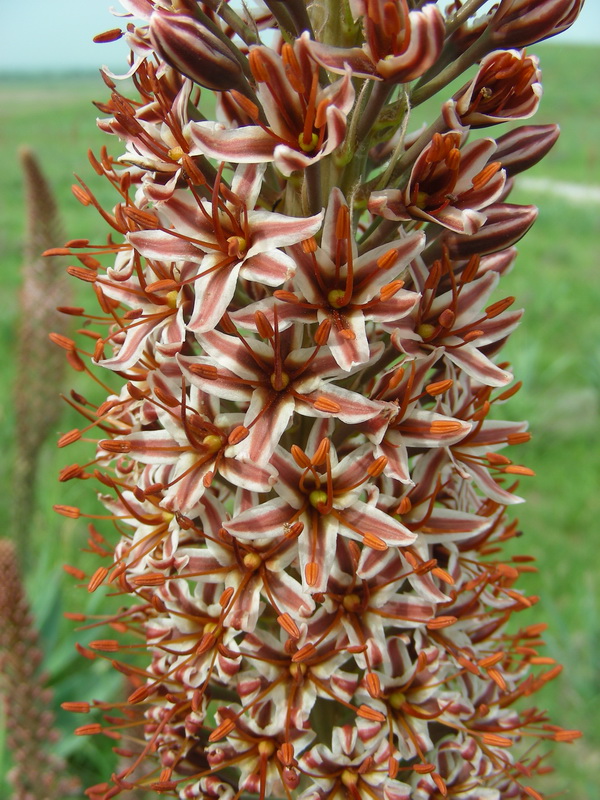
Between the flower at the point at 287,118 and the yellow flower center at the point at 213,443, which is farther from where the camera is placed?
the yellow flower center at the point at 213,443

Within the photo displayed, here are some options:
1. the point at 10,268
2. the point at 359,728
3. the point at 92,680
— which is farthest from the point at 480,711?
the point at 10,268

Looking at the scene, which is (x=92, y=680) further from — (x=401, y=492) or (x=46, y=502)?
(x=401, y=492)

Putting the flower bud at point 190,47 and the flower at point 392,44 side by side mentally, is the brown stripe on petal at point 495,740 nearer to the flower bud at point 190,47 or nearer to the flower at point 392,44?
the flower at point 392,44

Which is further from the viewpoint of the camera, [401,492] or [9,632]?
[9,632]

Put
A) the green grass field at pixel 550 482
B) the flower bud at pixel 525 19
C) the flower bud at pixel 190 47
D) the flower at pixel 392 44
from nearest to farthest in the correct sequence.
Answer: the flower at pixel 392 44 < the flower bud at pixel 190 47 < the flower bud at pixel 525 19 < the green grass field at pixel 550 482

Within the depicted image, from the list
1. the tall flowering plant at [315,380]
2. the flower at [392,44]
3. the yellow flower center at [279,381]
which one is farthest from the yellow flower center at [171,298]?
the flower at [392,44]

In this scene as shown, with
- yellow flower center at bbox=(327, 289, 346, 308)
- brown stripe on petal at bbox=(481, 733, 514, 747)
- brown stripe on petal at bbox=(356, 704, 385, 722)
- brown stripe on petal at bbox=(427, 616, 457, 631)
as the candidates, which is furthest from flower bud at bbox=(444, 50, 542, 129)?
brown stripe on petal at bbox=(481, 733, 514, 747)
